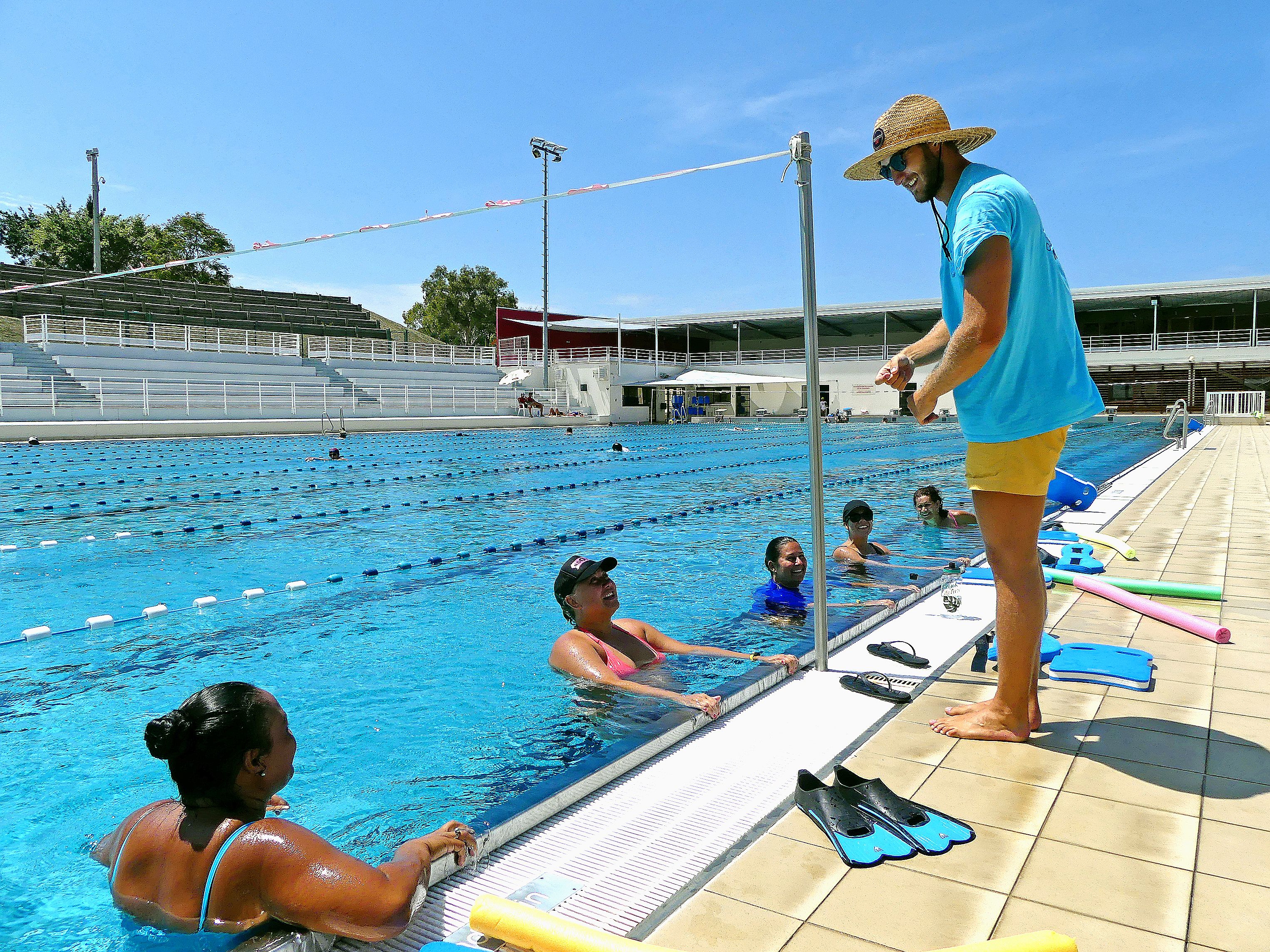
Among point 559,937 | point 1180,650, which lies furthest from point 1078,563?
point 559,937

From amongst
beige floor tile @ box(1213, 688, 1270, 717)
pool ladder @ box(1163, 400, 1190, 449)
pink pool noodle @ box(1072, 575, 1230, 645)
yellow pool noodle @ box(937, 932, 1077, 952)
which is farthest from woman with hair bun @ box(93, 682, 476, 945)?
pool ladder @ box(1163, 400, 1190, 449)

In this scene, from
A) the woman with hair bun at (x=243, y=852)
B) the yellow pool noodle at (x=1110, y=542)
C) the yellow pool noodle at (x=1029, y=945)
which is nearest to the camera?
the yellow pool noodle at (x=1029, y=945)

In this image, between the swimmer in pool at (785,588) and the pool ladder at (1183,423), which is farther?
the pool ladder at (1183,423)

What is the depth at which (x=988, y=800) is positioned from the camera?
1.97 meters

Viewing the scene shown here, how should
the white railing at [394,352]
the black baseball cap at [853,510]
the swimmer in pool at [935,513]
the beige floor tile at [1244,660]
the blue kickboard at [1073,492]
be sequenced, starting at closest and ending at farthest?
the beige floor tile at [1244,660]
the black baseball cap at [853,510]
the swimmer in pool at [935,513]
the blue kickboard at [1073,492]
the white railing at [394,352]

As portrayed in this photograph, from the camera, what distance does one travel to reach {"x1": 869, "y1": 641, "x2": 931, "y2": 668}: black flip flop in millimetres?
3070

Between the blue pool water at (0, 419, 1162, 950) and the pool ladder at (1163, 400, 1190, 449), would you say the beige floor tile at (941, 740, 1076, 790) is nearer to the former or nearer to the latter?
the blue pool water at (0, 419, 1162, 950)

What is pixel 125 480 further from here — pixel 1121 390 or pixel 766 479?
pixel 1121 390

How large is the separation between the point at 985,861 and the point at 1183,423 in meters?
17.7

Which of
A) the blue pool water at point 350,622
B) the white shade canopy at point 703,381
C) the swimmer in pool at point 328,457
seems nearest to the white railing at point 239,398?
the white shade canopy at point 703,381

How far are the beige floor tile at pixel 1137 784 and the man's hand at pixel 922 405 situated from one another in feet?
3.20

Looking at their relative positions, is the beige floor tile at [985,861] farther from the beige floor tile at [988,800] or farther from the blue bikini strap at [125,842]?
the blue bikini strap at [125,842]

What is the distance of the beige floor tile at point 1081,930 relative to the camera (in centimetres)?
141

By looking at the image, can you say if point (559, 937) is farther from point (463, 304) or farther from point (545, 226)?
point (463, 304)
